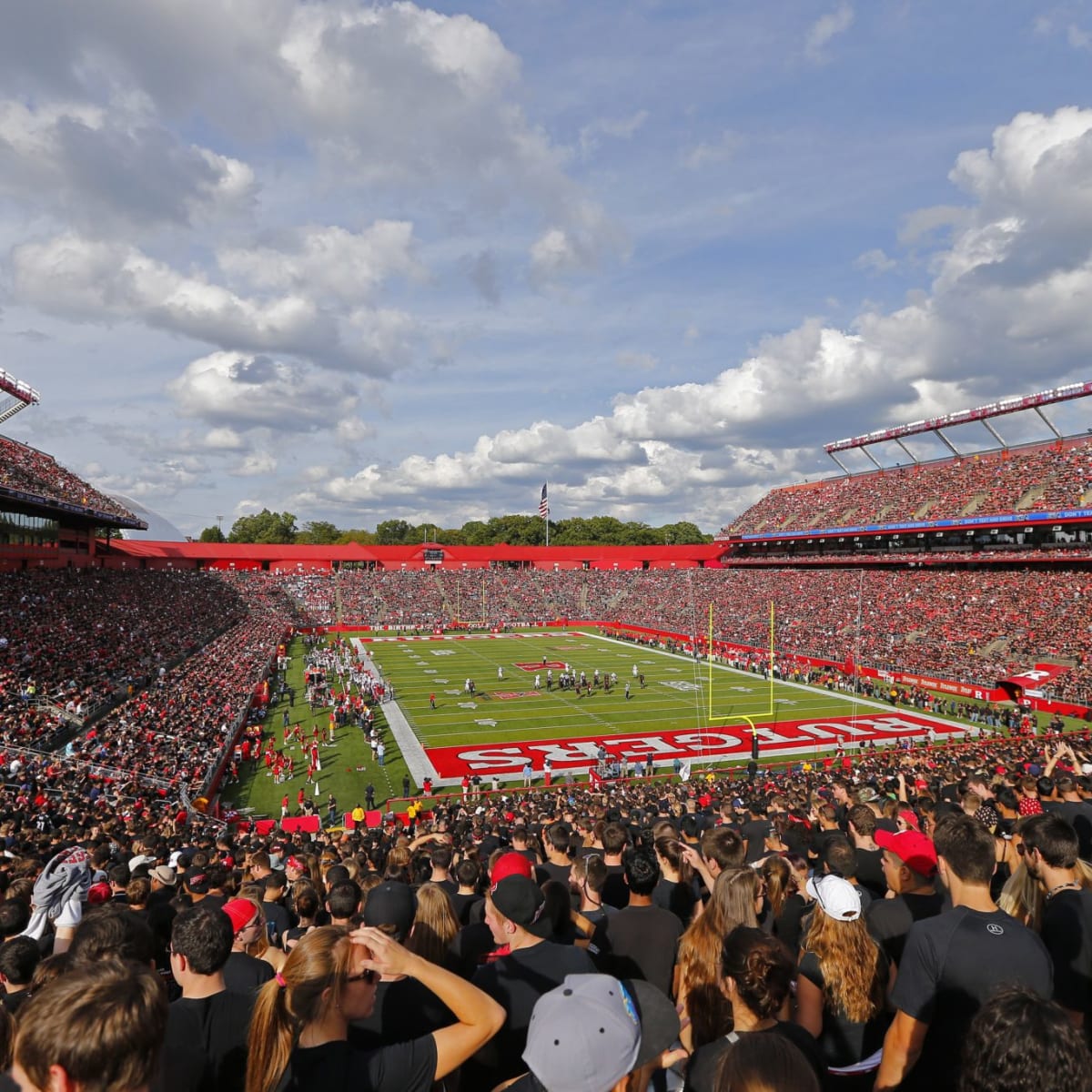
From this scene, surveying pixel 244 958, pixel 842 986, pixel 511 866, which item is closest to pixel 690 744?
pixel 511 866

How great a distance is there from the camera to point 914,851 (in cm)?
549

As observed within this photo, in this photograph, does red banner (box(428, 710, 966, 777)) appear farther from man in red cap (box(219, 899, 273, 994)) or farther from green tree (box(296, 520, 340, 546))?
green tree (box(296, 520, 340, 546))

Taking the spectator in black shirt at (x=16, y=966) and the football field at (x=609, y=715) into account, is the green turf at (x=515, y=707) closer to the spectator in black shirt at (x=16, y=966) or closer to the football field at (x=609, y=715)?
the football field at (x=609, y=715)

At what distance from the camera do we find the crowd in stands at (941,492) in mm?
50062

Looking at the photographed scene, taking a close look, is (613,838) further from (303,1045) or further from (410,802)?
(410,802)

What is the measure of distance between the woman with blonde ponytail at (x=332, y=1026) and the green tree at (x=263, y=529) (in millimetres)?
136562

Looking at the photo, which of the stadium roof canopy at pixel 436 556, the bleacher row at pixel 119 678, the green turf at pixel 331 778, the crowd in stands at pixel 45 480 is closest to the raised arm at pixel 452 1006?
the bleacher row at pixel 119 678

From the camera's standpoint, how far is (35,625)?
99.5ft

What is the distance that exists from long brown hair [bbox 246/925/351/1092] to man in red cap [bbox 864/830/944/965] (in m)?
3.39

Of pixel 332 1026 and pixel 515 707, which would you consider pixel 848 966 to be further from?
pixel 515 707

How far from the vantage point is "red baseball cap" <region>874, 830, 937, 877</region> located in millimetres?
5371

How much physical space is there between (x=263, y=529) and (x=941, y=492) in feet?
373

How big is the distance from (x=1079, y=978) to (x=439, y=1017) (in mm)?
3223

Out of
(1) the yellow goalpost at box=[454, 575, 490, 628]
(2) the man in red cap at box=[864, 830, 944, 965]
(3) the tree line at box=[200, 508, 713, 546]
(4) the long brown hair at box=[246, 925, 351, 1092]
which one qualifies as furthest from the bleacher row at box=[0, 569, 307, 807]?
(3) the tree line at box=[200, 508, 713, 546]
